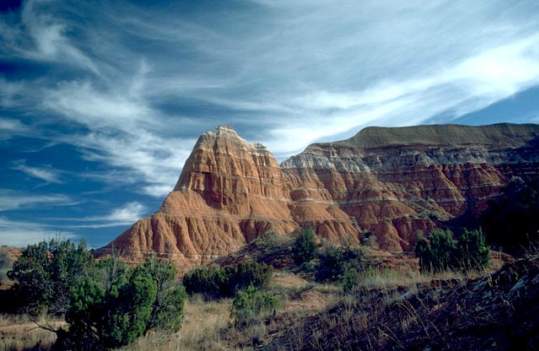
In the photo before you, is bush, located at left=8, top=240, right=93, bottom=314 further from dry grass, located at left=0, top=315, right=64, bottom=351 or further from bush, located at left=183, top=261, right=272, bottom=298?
bush, located at left=183, top=261, right=272, bottom=298

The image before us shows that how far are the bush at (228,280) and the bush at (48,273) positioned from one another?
327 inches

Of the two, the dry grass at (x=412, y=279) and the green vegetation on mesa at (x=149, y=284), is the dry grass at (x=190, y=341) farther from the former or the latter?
the dry grass at (x=412, y=279)

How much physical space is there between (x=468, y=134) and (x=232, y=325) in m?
109

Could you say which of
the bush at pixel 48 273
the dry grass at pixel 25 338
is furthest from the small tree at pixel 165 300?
the bush at pixel 48 273

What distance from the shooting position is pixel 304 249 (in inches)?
1522

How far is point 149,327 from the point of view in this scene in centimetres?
1073

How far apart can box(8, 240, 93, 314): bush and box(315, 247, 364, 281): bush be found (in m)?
17.0

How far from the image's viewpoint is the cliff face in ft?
206

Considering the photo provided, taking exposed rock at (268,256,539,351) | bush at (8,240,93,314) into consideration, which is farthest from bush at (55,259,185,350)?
bush at (8,240,93,314)

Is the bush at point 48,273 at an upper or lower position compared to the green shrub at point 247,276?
upper

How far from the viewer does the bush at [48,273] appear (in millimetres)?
19047

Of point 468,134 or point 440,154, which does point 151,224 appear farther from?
point 468,134

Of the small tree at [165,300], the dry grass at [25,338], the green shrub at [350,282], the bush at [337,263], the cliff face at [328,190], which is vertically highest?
the cliff face at [328,190]

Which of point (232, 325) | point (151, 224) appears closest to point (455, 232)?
point (151, 224)
